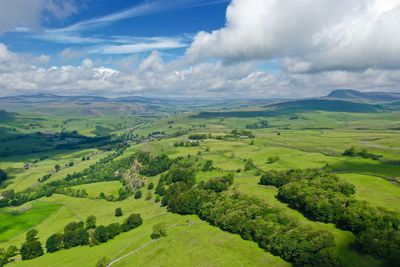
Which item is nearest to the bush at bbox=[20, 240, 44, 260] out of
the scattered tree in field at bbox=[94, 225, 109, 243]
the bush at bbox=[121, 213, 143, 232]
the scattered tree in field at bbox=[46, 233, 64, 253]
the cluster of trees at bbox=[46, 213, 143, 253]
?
the scattered tree in field at bbox=[46, 233, 64, 253]

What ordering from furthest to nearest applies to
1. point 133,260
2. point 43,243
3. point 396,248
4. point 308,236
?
point 43,243 → point 133,260 → point 308,236 → point 396,248

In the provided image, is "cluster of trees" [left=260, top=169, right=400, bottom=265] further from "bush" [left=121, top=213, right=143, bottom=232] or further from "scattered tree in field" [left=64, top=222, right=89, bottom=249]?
"scattered tree in field" [left=64, top=222, right=89, bottom=249]

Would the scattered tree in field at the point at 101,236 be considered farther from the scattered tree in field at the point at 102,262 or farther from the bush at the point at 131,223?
the scattered tree in field at the point at 102,262

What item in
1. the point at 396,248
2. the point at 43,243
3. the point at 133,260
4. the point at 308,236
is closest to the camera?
the point at 396,248

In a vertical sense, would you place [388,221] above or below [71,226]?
above

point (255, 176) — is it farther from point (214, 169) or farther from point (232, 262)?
point (232, 262)

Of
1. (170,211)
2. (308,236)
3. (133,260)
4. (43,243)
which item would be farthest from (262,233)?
(43,243)
